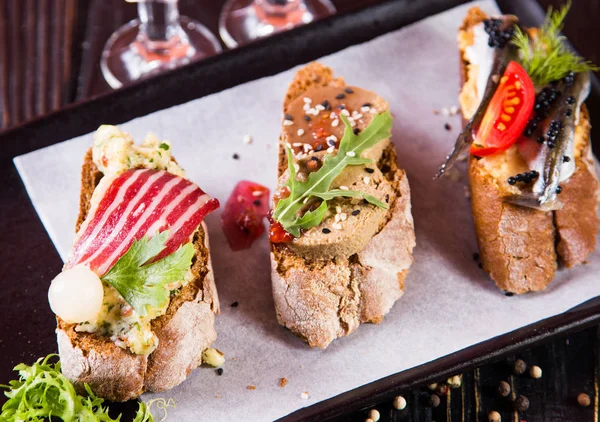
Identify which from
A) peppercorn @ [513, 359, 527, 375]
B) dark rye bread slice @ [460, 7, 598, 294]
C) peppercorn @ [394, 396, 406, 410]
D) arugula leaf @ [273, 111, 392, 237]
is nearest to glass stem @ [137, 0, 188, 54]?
arugula leaf @ [273, 111, 392, 237]

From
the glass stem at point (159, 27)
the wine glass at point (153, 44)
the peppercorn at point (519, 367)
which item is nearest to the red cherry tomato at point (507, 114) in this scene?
the peppercorn at point (519, 367)

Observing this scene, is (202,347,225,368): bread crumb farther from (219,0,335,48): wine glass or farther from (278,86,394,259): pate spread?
(219,0,335,48): wine glass

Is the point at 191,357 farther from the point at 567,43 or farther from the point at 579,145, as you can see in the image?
the point at 567,43

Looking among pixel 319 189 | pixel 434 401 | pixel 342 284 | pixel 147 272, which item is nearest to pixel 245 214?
pixel 319 189

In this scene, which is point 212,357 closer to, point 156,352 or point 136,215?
point 156,352

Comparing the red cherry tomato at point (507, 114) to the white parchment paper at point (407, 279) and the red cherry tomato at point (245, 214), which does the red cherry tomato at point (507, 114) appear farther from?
the red cherry tomato at point (245, 214)
